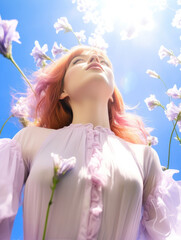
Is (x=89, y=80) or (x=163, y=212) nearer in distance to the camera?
(x=163, y=212)

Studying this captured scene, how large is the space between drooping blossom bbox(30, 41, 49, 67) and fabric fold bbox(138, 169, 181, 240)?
0.82m

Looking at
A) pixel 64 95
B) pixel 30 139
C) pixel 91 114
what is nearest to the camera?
pixel 30 139

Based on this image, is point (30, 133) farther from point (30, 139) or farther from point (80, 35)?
point (80, 35)

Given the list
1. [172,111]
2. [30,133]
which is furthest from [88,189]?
[172,111]

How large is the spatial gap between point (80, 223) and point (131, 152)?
0.36 m

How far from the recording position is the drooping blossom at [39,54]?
1.36 metres

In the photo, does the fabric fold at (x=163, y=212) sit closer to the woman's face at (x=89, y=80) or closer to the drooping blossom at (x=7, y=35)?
the woman's face at (x=89, y=80)

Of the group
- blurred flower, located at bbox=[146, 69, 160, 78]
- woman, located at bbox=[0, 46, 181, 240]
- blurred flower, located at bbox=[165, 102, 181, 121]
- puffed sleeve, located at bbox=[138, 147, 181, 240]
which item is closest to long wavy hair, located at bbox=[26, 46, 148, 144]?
woman, located at bbox=[0, 46, 181, 240]

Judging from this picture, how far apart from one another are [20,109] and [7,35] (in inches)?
15.7

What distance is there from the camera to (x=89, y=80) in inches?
42.6

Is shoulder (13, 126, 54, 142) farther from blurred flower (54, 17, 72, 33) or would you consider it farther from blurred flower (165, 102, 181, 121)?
blurred flower (54, 17, 72, 33)

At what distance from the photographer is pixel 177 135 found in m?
1.16

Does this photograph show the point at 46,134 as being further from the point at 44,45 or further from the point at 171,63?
the point at 171,63

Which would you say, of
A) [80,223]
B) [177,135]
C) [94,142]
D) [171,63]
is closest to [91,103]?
[94,142]
